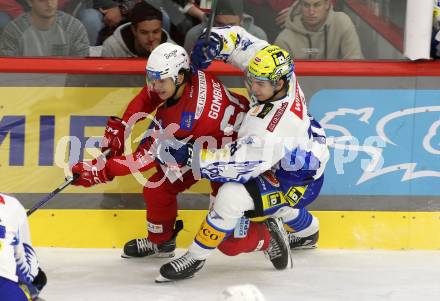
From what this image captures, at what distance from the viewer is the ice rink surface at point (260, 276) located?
4559 millimetres

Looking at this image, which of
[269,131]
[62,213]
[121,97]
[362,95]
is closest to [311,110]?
[362,95]

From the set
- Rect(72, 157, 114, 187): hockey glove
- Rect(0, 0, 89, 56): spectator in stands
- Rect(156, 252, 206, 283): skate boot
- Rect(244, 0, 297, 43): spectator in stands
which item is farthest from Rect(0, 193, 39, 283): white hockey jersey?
Rect(244, 0, 297, 43): spectator in stands

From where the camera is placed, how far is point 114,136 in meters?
4.91

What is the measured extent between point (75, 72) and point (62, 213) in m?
0.68

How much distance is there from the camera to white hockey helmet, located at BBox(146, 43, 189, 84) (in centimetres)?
466

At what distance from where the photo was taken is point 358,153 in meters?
5.19

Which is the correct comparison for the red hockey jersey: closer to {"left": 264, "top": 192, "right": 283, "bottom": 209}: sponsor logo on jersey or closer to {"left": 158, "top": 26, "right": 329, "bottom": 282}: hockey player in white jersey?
{"left": 158, "top": 26, "right": 329, "bottom": 282}: hockey player in white jersey

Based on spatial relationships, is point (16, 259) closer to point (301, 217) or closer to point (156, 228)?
point (156, 228)

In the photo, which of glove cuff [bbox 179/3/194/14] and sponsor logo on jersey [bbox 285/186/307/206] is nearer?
sponsor logo on jersey [bbox 285/186/307/206]

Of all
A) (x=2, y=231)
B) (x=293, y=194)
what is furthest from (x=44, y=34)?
(x=2, y=231)

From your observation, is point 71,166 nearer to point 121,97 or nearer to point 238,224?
point 121,97

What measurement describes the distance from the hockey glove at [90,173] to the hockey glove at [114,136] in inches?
8.3

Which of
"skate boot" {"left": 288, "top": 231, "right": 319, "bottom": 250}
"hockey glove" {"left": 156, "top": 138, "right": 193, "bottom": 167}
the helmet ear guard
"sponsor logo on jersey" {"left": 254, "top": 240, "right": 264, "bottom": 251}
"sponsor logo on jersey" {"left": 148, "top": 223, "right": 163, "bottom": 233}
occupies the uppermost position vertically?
the helmet ear guard

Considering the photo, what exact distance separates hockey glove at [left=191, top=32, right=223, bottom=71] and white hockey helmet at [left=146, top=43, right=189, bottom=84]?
93 mm
